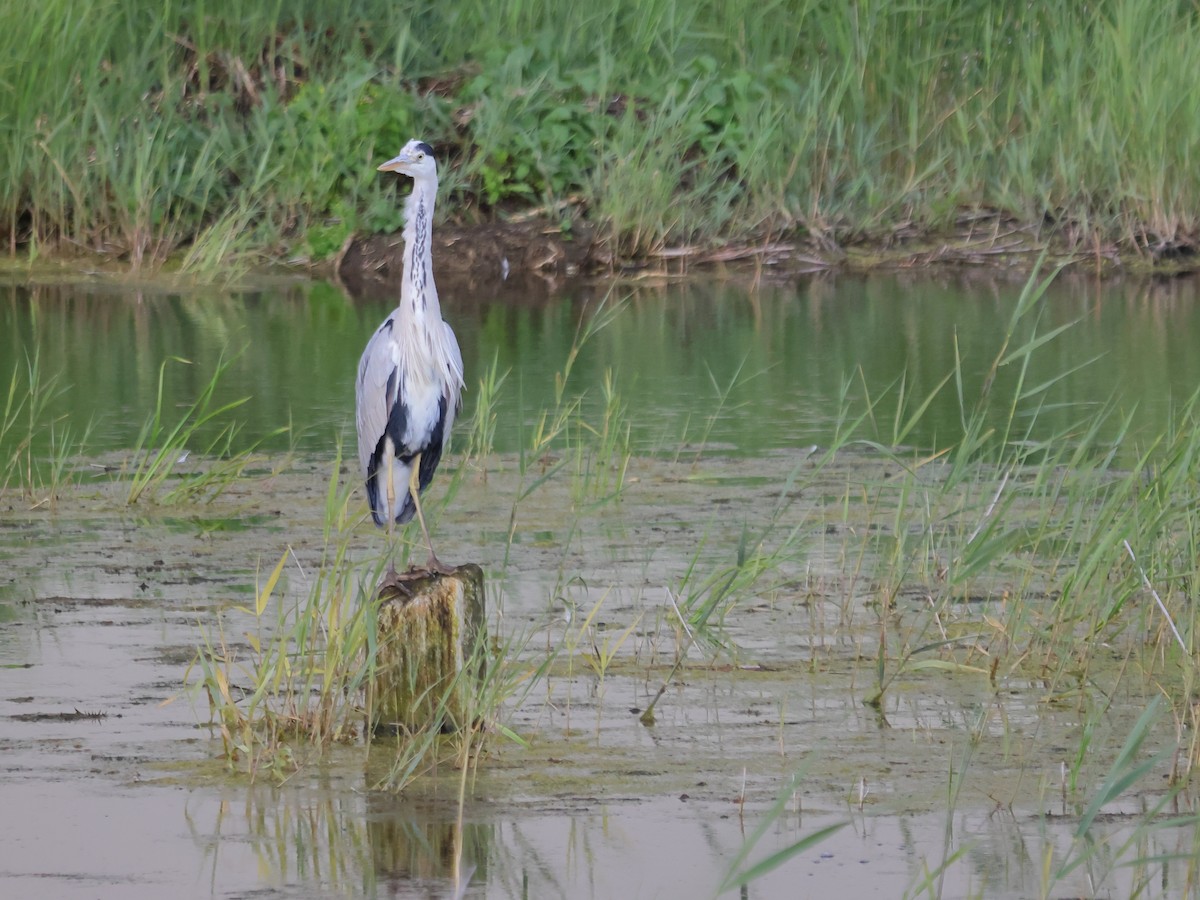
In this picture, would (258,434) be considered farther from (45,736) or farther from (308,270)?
(308,270)

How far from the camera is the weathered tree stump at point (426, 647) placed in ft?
13.3

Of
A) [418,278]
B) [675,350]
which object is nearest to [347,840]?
[418,278]

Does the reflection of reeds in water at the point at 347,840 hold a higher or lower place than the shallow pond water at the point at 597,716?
lower

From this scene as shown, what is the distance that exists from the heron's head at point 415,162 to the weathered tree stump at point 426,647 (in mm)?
1365

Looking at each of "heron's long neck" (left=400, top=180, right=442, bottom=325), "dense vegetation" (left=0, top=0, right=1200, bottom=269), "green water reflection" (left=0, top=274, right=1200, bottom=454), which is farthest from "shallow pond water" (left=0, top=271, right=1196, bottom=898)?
"dense vegetation" (left=0, top=0, right=1200, bottom=269)

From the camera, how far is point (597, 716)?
4.34m

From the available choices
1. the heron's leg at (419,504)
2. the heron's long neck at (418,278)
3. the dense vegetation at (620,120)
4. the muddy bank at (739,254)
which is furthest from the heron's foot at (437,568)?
the muddy bank at (739,254)

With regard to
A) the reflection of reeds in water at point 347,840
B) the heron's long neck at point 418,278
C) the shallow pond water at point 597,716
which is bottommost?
the reflection of reeds in water at point 347,840

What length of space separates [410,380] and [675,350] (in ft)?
16.7

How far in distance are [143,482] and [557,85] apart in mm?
7147

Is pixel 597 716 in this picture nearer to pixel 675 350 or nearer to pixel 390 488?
pixel 390 488

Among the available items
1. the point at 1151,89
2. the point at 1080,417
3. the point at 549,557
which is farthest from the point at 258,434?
the point at 1151,89

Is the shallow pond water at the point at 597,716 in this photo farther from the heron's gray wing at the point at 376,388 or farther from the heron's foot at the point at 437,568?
the heron's gray wing at the point at 376,388

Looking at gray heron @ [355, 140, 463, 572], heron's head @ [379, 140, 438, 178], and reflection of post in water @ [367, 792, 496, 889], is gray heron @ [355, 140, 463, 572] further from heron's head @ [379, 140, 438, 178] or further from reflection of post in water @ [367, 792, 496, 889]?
reflection of post in water @ [367, 792, 496, 889]
